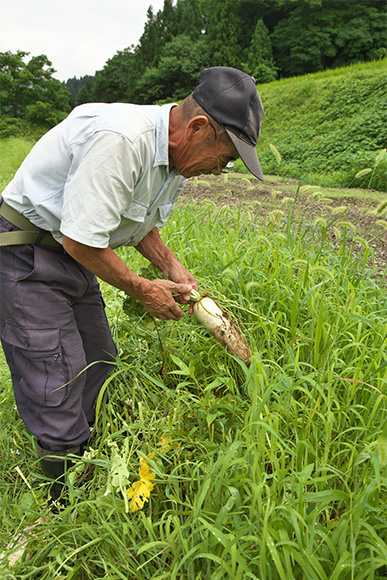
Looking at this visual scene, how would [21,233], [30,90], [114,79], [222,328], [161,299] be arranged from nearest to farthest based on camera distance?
[21,233] < [161,299] < [222,328] < [30,90] < [114,79]

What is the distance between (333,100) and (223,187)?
7088mm

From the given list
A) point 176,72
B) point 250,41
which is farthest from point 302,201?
point 176,72

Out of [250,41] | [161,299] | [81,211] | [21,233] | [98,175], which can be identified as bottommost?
[161,299]

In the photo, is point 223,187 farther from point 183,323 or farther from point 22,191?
point 22,191

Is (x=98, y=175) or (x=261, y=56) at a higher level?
(x=261, y=56)

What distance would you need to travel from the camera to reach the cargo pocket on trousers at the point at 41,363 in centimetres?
173

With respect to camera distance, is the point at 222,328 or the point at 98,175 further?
the point at 222,328

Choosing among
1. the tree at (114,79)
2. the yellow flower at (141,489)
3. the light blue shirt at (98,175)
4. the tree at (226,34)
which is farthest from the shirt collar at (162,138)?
the tree at (114,79)

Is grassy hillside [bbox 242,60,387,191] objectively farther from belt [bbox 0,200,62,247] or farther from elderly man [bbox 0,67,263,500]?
belt [bbox 0,200,62,247]

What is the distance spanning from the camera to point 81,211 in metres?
1.47

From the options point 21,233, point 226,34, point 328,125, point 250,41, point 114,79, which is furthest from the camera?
point 114,79

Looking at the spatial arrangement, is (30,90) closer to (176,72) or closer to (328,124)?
(176,72)

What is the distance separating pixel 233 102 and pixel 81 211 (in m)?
0.70

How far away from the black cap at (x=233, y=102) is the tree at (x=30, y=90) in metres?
27.9
